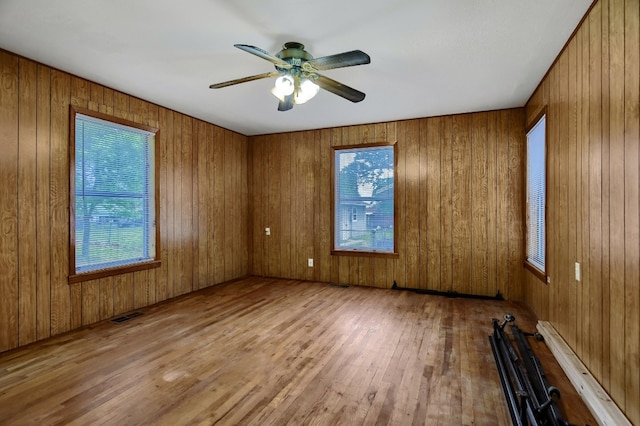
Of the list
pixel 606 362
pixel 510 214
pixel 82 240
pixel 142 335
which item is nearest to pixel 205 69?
pixel 82 240

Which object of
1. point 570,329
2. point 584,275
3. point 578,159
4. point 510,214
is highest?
point 578,159

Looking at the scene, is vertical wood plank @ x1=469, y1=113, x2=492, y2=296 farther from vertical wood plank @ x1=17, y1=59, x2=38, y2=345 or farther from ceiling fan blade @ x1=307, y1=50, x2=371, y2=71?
vertical wood plank @ x1=17, y1=59, x2=38, y2=345

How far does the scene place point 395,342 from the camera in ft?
9.88

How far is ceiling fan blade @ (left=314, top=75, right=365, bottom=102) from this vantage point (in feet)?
8.83

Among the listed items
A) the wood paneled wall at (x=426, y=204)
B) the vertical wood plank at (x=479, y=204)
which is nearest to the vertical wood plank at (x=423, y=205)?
the wood paneled wall at (x=426, y=204)

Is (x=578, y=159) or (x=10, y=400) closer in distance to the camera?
(x=10, y=400)

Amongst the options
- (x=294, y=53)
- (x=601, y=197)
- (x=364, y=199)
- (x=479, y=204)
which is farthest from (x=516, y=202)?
(x=294, y=53)

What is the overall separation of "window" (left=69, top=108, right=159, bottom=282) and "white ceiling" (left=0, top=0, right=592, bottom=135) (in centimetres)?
54

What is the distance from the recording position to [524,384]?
7.08 ft

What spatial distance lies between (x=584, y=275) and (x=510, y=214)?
229 cm

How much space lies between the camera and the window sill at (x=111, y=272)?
11.0 ft

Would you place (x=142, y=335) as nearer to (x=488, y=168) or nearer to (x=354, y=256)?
(x=354, y=256)

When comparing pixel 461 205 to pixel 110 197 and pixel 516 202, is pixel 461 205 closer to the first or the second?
pixel 516 202

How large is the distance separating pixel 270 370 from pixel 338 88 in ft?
7.93
